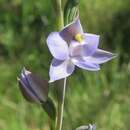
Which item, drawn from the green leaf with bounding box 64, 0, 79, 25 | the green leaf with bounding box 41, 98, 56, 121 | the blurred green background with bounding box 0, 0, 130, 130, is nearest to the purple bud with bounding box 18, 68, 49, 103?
the green leaf with bounding box 41, 98, 56, 121

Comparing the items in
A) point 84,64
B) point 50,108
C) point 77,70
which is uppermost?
point 84,64

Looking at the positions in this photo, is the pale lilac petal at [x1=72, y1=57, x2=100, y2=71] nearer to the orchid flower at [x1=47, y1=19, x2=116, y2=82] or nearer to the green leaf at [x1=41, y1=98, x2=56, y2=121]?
the orchid flower at [x1=47, y1=19, x2=116, y2=82]

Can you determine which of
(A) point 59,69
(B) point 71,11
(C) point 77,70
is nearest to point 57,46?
(A) point 59,69

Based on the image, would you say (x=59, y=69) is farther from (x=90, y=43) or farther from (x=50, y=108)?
(x=50, y=108)

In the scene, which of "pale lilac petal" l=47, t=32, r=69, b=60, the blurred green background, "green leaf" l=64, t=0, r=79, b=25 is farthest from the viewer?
the blurred green background

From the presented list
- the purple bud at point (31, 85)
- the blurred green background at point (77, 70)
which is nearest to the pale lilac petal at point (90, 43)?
the purple bud at point (31, 85)

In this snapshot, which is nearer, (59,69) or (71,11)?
(59,69)

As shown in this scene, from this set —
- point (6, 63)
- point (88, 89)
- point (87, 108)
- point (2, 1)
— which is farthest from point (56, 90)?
point (2, 1)

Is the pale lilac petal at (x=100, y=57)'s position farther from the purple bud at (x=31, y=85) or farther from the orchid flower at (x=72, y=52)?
the purple bud at (x=31, y=85)
